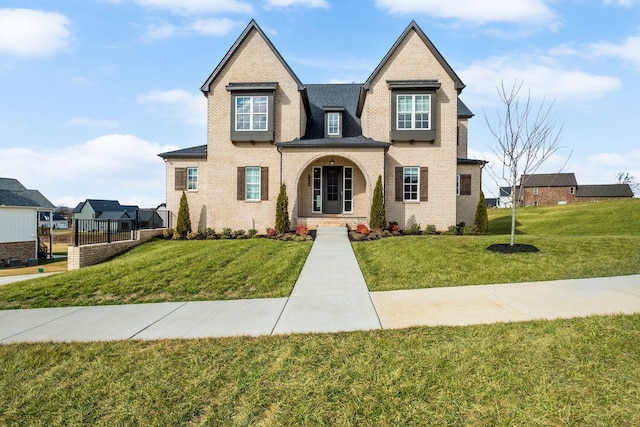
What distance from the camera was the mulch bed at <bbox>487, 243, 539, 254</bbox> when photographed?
10234 mm

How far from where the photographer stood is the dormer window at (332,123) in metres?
20.1

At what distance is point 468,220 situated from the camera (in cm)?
2031

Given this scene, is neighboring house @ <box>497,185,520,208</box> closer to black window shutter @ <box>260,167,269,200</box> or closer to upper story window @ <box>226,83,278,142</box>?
black window shutter @ <box>260,167,269,200</box>

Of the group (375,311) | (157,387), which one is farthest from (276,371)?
(375,311)

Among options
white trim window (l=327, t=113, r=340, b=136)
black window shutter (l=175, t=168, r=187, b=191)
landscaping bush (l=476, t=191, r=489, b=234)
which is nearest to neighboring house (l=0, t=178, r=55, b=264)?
black window shutter (l=175, t=168, r=187, b=191)

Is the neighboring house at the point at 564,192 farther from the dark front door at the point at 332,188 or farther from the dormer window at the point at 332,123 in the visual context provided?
the dark front door at the point at 332,188

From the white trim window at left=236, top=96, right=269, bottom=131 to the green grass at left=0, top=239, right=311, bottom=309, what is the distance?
911 centimetres

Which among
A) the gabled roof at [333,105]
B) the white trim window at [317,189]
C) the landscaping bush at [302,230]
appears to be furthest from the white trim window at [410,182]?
the landscaping bush at [302,230]

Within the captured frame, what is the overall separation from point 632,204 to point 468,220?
42.5ft

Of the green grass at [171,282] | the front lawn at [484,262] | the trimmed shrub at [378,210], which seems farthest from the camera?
the trimmed shrub at [378,210]

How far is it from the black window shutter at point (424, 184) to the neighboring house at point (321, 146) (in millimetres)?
51

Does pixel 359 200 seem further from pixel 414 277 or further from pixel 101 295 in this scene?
pixel 101 295

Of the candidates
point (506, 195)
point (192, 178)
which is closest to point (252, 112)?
point (192, 178)

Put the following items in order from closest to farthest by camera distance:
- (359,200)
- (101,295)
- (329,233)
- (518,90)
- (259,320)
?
(259,320)
(101,295)
(518,90)
(329,233)
(359,200)
